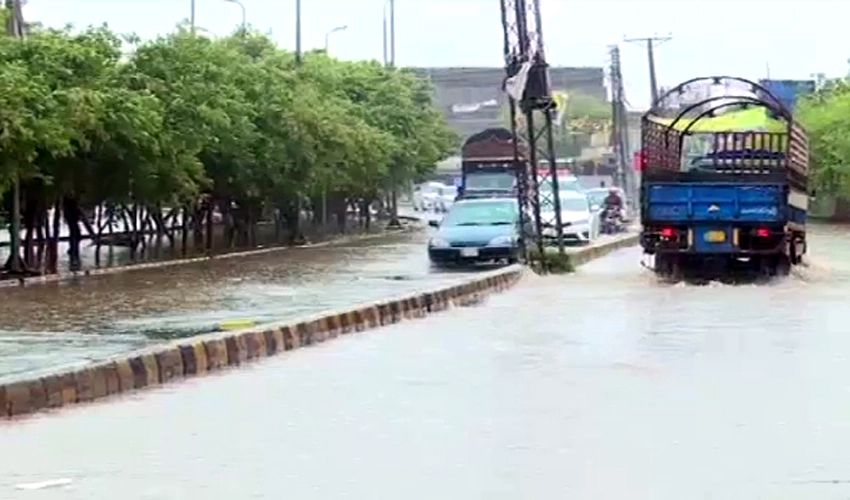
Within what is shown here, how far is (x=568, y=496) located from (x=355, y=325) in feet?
35.2

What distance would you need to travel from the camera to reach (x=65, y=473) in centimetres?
980

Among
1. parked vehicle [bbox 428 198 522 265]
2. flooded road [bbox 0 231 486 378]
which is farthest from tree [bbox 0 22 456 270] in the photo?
parked vehicle [bbox 428 198 522 265]

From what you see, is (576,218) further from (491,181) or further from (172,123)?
(172,123)

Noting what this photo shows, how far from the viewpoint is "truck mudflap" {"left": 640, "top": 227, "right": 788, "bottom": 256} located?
27.8m

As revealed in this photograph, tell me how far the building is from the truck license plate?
92919 millimetres

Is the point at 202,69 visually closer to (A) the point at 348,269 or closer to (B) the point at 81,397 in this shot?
(A) the point at 348,269

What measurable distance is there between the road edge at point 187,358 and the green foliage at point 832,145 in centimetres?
5026

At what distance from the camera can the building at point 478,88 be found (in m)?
122

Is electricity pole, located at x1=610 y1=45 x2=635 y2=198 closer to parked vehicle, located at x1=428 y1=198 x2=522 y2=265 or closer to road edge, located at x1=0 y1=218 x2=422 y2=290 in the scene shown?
road edge, located at x1=0 y1=218 x2=422 y2=290

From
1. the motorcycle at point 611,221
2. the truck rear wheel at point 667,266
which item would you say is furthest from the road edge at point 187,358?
the motorcycle at point 611,221

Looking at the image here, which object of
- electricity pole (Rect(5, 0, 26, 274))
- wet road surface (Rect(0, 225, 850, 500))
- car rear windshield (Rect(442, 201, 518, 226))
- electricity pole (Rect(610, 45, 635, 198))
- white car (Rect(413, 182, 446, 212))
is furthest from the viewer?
white car (Rect(413, 182, 446, 212))

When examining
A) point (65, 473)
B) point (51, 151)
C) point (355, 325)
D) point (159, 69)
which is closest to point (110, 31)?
point (159, 69)

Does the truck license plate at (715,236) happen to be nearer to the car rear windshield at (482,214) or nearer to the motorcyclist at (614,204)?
the car rear windshield at (482,214)

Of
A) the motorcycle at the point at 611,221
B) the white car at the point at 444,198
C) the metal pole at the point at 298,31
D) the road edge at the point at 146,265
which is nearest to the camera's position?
the road edge at the point at 146,265
